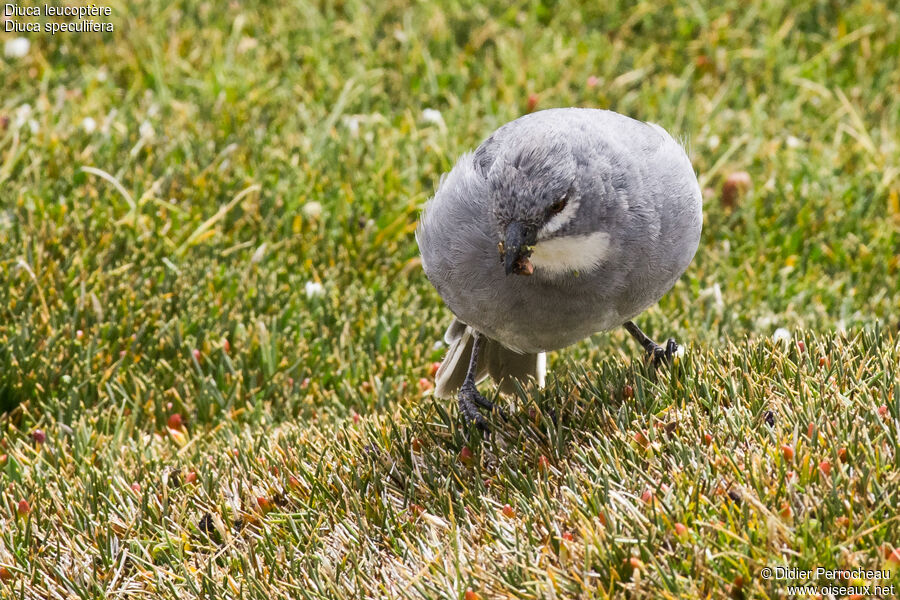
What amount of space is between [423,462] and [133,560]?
980mm

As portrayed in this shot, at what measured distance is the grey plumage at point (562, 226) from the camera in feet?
10.8

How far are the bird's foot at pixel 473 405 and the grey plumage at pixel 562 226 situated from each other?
265 mm

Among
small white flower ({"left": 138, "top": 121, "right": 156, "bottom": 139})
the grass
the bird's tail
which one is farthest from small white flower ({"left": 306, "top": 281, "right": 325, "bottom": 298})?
small white flower ({"left": 138, "top": 121, "right": 156, "bottom": 139})

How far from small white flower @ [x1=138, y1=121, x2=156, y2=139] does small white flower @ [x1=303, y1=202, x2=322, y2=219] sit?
1133 millimetres

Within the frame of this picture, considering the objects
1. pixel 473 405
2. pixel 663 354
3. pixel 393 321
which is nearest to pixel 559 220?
pixel 663 354

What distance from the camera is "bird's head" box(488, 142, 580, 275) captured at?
3229 millimetres

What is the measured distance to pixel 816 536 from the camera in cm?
249

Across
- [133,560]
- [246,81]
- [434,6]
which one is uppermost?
[434,6]

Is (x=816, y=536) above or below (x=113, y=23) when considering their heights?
below

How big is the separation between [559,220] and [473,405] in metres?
0.99

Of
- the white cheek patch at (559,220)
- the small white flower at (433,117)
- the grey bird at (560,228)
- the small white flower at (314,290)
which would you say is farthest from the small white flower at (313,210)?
the white cheek patch at (559,220)

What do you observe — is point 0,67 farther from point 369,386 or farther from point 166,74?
point 369,386

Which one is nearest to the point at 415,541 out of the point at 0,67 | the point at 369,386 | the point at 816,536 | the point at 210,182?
the point at 816,536

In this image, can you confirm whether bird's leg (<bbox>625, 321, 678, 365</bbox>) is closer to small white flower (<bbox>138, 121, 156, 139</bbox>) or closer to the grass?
the grass
